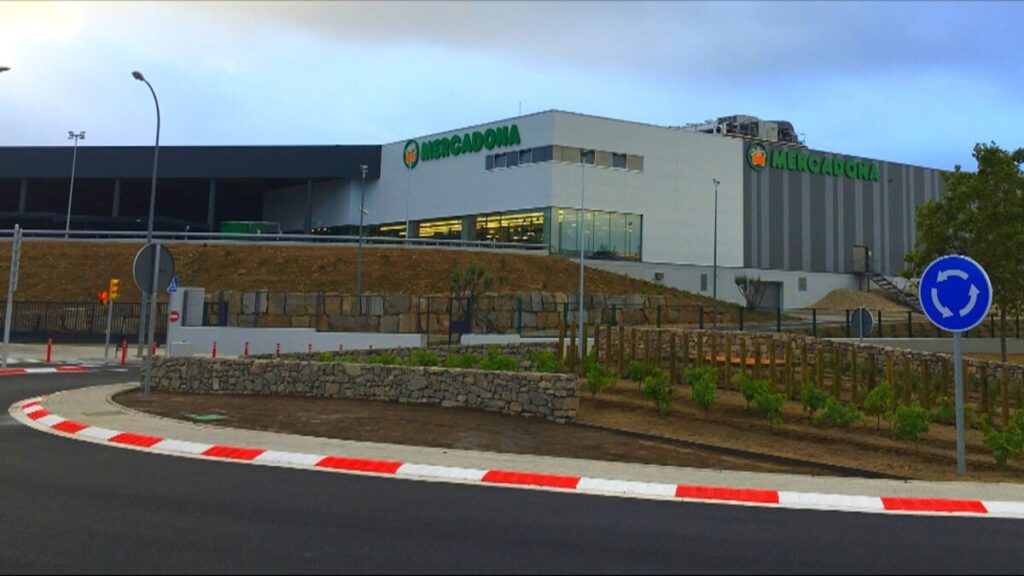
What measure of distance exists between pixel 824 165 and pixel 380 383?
193ft

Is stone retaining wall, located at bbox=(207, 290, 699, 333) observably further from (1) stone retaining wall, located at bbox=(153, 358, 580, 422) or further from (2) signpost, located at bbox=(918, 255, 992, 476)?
(2) signpost, located at bbox=(918, 255, 992, 476)

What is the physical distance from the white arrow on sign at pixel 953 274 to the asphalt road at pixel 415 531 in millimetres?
3284

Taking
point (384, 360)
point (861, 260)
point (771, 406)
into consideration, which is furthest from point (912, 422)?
point (861, 260)

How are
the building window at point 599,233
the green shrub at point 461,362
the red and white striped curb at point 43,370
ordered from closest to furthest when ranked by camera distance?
1. the green shrub at point 461,362
2. the red and white striped curb at point 43,370
3. the building window at point 599,233

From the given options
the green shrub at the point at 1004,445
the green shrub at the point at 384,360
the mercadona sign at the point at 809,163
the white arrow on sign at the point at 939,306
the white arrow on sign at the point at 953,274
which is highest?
the mercadona sign at the point at 809,163

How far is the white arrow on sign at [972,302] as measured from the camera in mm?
8883

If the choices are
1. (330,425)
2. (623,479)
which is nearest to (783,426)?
(623,479)

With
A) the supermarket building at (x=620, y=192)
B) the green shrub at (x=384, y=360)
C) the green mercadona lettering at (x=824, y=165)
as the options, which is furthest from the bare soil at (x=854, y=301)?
the green shrub at (x=384, y=360)

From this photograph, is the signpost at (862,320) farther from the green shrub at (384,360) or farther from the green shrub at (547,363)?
the green shrub at (384,360)

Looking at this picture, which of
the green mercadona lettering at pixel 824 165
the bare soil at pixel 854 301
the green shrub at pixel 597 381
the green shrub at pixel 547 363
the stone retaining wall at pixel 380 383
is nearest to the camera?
the stone retaining wall at pixel 380 383

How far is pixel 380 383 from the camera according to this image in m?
16.3

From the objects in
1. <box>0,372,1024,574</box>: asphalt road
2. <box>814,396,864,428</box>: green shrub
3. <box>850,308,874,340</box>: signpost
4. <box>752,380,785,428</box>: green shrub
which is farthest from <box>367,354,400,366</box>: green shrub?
<box>850,308,874,340</box>: signpost

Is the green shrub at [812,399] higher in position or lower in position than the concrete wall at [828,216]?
lower

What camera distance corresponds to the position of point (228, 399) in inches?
639
